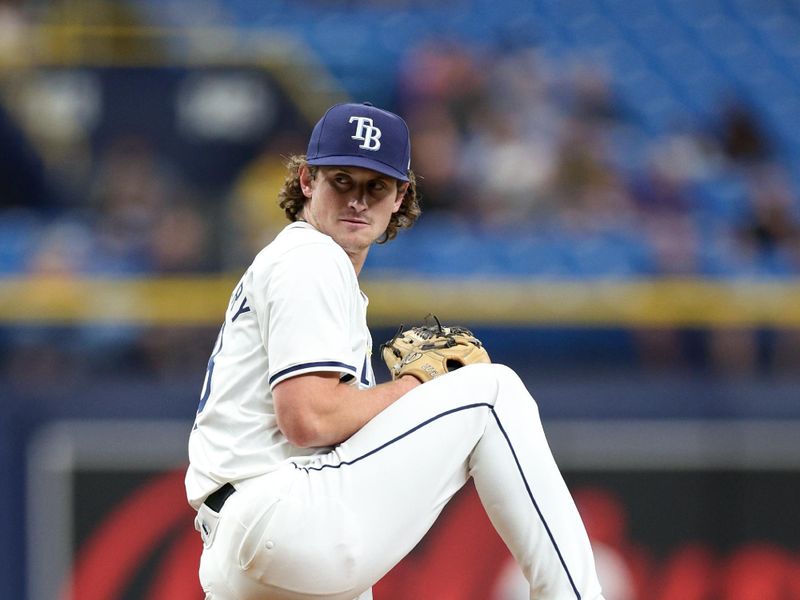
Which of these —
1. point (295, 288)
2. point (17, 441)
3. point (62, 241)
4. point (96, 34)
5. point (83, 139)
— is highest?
point (96, 34)

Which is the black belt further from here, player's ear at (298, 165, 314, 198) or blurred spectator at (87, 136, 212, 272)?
blurred spectator at (87, 136, 212, 272)

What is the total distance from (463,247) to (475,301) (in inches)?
34.7

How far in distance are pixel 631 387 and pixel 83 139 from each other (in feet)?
13.2

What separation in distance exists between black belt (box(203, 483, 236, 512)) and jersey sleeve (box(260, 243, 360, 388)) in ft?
1.09

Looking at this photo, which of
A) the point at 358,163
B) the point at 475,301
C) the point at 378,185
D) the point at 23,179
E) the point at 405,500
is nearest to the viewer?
the point at 405,500

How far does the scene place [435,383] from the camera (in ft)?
10.7

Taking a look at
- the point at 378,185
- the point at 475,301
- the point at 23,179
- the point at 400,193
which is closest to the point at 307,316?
the point at 378,185

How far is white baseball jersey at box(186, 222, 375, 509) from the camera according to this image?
10.3 ft

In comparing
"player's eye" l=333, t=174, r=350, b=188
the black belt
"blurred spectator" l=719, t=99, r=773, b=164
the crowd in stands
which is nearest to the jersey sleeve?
"player's eye" l=333, t=174, r=350, b=188

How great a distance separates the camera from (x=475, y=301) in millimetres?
7164

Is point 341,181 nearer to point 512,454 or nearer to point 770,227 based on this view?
point 512,454

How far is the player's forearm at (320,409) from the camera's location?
3.11 metres

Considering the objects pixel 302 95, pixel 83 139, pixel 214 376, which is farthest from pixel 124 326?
pixel 214 376

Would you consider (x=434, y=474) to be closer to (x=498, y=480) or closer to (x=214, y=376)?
(x=498, y=480)
